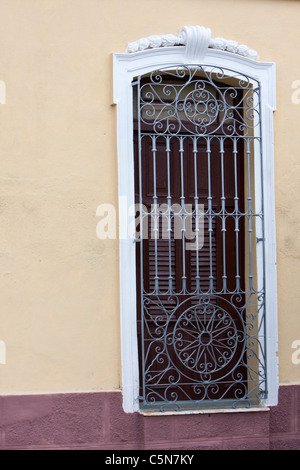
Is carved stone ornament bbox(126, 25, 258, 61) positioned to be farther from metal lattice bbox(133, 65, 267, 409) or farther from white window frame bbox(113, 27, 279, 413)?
metal lattice bbox(133, 65, 267, 409)

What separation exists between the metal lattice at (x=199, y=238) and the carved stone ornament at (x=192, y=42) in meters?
0.14

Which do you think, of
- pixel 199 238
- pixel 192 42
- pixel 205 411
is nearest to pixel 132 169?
pixel 199 238

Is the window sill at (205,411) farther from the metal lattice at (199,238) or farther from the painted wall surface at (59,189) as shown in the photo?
the painted wall surface at (59,189)

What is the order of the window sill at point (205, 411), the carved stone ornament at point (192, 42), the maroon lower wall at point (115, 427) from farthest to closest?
the carved stone ornament at point (192, 42), the window sill at point (205, 411), the maroon lower wall at point (115, 427)

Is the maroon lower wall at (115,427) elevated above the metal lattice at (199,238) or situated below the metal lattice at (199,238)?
below

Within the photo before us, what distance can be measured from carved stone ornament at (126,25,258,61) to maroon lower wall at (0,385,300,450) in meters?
2.59

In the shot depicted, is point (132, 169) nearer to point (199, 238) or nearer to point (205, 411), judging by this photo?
point (199, 238)

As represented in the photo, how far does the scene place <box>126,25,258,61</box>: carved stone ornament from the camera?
5.38 metres

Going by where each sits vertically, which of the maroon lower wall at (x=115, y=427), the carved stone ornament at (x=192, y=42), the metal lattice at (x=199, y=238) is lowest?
the maroon lower wall at (x=115, y=427)

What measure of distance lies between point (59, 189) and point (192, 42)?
1.50 meters

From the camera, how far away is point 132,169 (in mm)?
5312

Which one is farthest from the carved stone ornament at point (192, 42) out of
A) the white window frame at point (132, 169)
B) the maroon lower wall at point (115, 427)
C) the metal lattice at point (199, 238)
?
the maroon lower wall at point (115, 427)

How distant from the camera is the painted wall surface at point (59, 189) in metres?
5.13

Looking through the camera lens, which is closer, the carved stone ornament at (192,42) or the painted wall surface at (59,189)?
the painted wall surface at (59,189)
